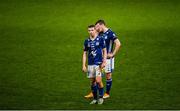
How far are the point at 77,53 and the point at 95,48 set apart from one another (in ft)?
21.7

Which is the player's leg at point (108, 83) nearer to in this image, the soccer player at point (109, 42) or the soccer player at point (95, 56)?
the soccer player at point (109, 42)

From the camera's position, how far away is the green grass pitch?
46.9 feet

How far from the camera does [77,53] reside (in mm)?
19953

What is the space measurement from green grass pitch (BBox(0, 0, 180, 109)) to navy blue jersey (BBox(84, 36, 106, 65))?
1.05 meters

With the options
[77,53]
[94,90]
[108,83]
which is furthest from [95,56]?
[77,53]

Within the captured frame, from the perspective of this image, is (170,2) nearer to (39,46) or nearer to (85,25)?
(85,25)

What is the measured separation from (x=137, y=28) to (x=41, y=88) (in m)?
9.76

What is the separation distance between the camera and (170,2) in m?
31.4

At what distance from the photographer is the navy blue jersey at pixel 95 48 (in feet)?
43.6

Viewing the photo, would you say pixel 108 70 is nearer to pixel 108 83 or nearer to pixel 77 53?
pixel 108 83

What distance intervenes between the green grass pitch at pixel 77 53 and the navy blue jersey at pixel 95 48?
41.2 inches

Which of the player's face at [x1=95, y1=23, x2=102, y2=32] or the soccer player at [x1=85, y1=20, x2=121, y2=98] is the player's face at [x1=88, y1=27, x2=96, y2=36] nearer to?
the player's face at [x1=95, y1=23, x2=102, y2=32]

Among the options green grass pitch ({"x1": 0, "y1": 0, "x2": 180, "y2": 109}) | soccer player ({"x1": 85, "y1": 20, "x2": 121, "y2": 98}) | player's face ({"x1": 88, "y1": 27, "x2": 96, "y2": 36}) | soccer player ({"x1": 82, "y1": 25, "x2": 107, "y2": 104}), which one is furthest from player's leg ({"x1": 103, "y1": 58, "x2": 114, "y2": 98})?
player's face ({"x1": 88, "y1": 27, "x2": 96, "y2": 36})

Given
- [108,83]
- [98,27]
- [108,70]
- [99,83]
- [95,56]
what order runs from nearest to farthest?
[95,56] < [99,83] < [98,27] < [108,70] < [108,83]
